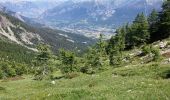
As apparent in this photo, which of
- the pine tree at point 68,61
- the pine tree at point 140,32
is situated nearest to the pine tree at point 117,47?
the pine tree at point 140,32

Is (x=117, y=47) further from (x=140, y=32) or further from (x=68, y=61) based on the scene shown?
(x=140, y=32)

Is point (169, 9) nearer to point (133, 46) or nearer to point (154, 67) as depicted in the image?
point (133, 46)

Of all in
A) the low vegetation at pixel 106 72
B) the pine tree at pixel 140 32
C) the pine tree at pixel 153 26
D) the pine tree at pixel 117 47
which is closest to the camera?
the low vegetation at pixel 106 72

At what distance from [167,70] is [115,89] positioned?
17867mm

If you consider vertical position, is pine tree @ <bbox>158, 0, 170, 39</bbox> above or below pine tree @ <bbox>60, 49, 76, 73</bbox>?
above

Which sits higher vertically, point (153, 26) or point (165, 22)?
point (165, 22)

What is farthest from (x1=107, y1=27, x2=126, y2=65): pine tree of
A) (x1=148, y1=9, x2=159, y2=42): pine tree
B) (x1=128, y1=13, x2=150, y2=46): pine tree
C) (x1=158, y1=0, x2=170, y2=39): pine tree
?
(x1=158, y1=0, x2=170, y2=39): pine tree

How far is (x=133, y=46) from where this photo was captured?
139375 mm

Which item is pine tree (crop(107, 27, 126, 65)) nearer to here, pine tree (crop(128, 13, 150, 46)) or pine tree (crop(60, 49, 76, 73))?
pine tree (crop(128, 13, 150, 46))

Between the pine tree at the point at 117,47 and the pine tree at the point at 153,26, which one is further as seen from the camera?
the pine tree at the point at 153,26

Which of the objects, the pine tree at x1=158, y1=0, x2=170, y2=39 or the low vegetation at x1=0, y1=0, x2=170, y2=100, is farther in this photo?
the pine tree at x1=158, y1=0, x2=170, y2=39

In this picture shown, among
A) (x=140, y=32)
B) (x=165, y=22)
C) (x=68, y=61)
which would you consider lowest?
(x=68, y=61)

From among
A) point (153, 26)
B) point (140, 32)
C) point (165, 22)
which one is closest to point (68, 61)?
point (165, 22)

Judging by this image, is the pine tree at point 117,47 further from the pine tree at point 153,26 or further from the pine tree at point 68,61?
the pine tree at point 68,61
